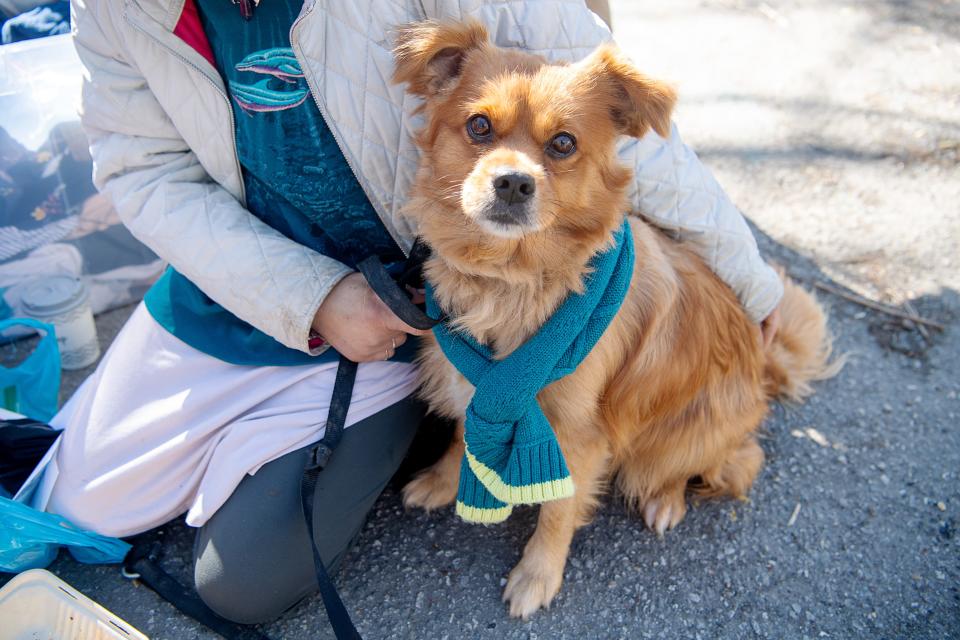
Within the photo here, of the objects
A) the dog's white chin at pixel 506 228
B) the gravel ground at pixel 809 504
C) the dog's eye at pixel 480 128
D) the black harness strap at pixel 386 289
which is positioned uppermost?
the dog's eye at pixel 480 128

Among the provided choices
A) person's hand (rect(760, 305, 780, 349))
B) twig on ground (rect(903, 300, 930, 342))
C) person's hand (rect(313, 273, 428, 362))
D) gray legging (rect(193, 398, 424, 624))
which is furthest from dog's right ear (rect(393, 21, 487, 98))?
twig on ground (rect(903, 300, 930, 342))

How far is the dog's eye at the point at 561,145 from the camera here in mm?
1794

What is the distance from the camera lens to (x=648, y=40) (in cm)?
496

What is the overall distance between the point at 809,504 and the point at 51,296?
9.63ft

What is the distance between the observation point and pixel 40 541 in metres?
2.06

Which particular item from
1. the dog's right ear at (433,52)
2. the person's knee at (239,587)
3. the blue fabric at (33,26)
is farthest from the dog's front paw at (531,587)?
the blue fabric at (33,26)

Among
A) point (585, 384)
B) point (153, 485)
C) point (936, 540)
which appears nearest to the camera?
point (585, 384)

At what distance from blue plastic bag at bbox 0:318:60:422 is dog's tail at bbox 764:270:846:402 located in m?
2.63

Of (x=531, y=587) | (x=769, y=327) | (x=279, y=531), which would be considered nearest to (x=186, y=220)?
(x=279, y=531)

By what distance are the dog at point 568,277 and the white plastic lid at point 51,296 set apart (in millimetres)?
1520

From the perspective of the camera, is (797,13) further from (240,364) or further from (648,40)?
(240,364)

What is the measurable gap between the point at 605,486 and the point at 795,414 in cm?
91

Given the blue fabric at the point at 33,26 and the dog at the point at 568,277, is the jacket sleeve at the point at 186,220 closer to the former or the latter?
the dog at the point at 568,277

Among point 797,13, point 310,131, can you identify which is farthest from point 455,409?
point 797,13
